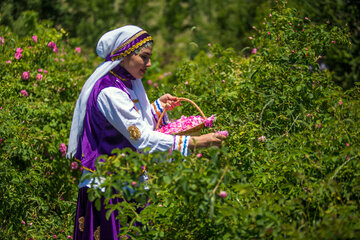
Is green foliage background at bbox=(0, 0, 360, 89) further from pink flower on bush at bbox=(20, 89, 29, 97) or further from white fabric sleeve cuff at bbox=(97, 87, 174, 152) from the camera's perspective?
white fabric sleeve cuff at bbox=(97, 87, 174, 152)

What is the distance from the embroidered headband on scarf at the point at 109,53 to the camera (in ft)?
8.19

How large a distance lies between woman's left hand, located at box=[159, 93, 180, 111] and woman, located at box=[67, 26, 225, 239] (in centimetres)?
22

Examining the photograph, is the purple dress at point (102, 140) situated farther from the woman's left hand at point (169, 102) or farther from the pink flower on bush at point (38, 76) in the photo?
the pink flower on bush at point (38, 76)

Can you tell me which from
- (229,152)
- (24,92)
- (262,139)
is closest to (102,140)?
(229,152)

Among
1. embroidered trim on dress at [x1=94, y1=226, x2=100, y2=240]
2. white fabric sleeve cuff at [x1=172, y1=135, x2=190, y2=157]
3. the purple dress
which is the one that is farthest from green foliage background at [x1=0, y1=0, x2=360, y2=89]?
embroidered trim on dress at [x1=94, y1=226, x2=100, y2=240]

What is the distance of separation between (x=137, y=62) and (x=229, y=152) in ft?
2.41

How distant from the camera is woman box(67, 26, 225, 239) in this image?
7.79 ft

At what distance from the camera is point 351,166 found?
2080 millimetres

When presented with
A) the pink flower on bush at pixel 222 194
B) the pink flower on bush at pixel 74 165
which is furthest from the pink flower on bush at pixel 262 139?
the pink flower on bush at pixel 74 165

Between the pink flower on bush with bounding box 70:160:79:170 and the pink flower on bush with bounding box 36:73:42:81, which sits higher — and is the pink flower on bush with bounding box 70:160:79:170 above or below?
below

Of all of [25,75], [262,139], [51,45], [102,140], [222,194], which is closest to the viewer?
[222,194]

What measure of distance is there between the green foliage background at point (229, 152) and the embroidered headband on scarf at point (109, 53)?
383 millimetres

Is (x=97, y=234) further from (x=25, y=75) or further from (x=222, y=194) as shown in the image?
(x=25, y=75)

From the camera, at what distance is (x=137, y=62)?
2.55 meters
